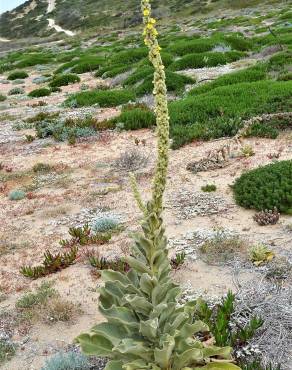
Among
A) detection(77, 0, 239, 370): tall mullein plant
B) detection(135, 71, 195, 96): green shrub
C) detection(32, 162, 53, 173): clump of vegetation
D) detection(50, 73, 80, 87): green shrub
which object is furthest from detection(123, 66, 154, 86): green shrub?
detection(77, 0, 239, 370): tall mullein plant

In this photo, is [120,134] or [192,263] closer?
[192,263]

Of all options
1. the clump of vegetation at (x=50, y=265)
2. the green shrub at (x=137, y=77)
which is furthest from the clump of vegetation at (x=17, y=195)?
the green shrub at (x=137, y=77)

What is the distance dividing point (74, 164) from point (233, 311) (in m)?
9.14

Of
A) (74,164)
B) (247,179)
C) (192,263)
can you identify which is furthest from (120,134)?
(192,263)

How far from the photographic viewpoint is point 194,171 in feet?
41.4

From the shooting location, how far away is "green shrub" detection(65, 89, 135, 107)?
71.3ft

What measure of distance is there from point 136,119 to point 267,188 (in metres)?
8.53

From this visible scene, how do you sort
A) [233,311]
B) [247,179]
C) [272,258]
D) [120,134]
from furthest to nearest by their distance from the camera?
[120,134] → [247,179] → [272,258] → [233,311]

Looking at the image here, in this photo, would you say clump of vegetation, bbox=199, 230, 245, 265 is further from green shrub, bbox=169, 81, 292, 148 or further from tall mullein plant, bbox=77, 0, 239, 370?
green shrub, bbox=169, 81, 292, 148

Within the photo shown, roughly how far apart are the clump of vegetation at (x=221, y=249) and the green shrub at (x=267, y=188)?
1.40 metres

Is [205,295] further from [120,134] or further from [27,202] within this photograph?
[120,134]

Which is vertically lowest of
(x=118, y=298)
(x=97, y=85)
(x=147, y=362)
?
(x=97, y=85)

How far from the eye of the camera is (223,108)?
1691 centimetres

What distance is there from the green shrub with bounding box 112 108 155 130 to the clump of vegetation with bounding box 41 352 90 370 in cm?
1215
